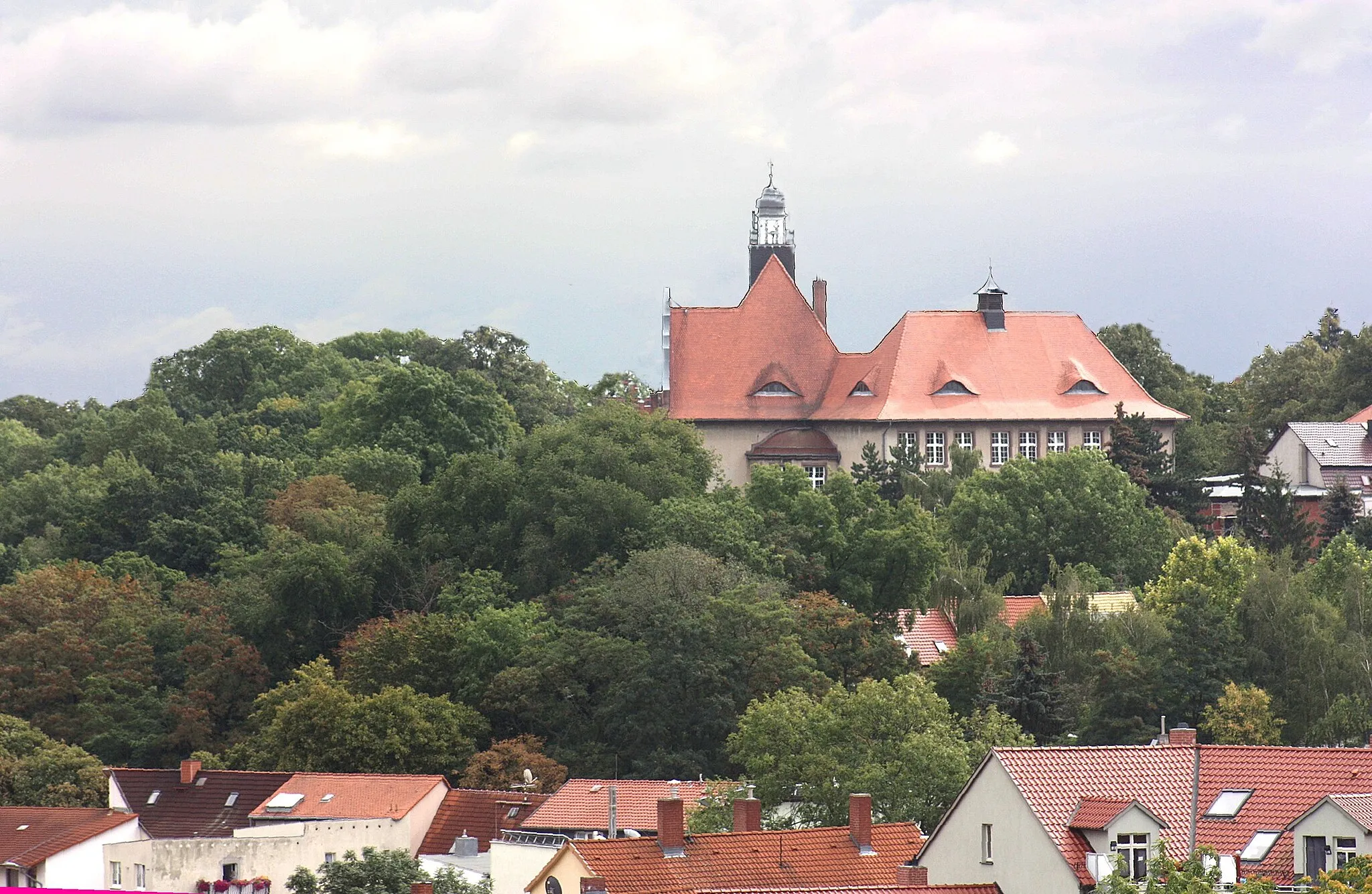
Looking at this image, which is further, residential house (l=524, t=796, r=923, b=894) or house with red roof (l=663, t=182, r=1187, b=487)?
house with red roof (l=663, t=182, r=1187, b=487)

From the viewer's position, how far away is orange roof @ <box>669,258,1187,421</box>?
9994cm

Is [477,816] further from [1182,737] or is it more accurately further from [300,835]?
[1182,737]

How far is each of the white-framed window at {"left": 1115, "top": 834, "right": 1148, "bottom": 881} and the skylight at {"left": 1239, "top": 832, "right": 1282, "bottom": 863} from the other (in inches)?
46.4

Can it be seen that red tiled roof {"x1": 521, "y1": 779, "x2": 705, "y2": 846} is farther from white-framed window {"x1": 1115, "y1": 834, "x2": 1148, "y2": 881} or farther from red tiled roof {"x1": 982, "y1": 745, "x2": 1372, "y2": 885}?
white-framed window {"x1": 1115, "y1": 834, "x2": 1148, "y2": 881}

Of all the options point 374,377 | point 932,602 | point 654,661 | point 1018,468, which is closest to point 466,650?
point 654,661

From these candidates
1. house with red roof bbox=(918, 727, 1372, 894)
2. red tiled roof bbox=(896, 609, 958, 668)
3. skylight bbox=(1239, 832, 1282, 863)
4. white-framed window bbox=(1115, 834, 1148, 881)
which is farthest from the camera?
red tiled roof bbox=(896, 609, 958, 668)

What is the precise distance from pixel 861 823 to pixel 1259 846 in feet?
26.6

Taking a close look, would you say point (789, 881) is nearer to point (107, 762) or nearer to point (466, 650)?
point (466, 650)

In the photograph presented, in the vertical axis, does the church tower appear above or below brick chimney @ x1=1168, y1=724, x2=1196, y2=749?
above

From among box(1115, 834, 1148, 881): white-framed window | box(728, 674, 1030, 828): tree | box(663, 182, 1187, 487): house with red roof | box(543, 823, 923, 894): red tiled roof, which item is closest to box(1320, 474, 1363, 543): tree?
box(663, 182, 1187, 487): house with red roof

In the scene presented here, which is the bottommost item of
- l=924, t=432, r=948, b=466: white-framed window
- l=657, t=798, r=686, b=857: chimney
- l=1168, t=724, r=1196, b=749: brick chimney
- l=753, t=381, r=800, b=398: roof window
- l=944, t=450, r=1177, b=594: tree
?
l=657, t=798, r=686, b=857: chimney

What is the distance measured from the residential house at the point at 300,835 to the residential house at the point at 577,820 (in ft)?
9.81

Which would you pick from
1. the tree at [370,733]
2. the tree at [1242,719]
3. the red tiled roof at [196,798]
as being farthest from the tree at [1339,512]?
the red tiled roof at [196,798]

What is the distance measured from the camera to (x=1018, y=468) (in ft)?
287
